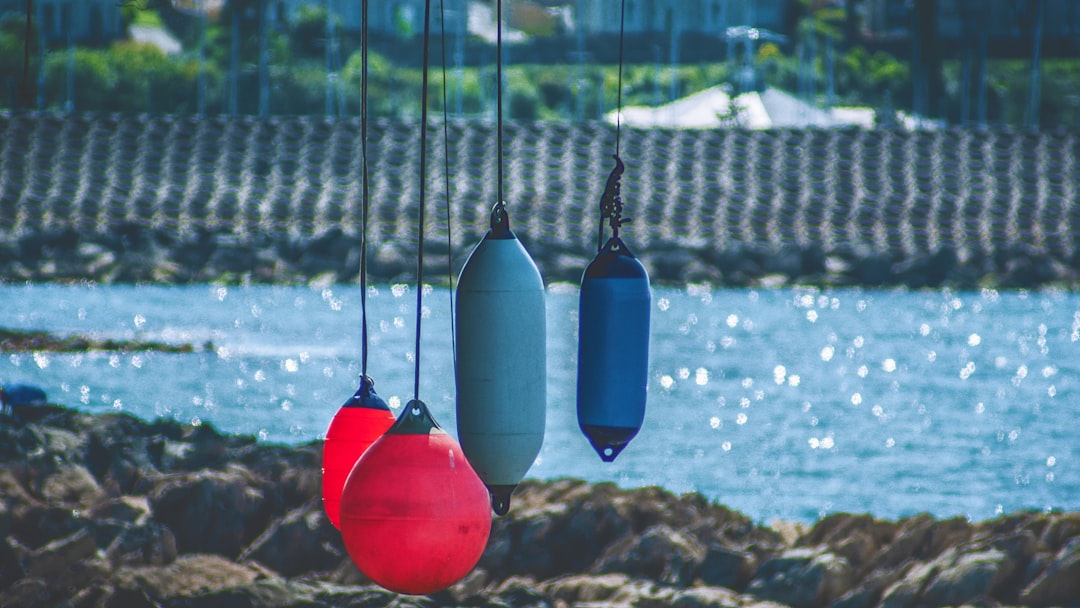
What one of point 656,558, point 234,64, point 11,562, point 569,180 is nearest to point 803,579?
point 656,558

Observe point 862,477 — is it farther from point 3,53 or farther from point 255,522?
point 3,53

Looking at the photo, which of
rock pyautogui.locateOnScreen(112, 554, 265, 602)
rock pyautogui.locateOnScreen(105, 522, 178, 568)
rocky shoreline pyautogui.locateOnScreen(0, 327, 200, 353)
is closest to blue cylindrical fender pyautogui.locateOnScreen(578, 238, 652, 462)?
rock pyautogui.locateOnScreen(112, 554, 265, 602)

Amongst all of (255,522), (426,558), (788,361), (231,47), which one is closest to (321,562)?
(255,522)

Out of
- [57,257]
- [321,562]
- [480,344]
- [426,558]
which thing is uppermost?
[480,344]

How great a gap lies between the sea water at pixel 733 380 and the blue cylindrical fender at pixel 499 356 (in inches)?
316

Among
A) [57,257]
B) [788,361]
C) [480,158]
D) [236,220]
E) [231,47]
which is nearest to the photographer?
[788,361]

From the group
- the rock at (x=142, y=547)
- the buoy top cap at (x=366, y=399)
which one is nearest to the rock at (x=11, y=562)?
the rock at (x=142, y=547)

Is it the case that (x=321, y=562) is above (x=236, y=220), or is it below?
above

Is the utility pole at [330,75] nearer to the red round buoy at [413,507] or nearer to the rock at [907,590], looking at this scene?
the rock at [907,590]

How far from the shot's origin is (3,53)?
4056 cm

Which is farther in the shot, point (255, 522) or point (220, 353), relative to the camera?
point (220, 353)

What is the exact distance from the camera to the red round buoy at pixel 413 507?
18.7 ft

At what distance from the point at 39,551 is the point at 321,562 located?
1.66 meters

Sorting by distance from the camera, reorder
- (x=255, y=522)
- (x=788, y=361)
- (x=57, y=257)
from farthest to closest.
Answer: (x=57, y=257) → (x=788, y=361) → (x=255, y=522)
